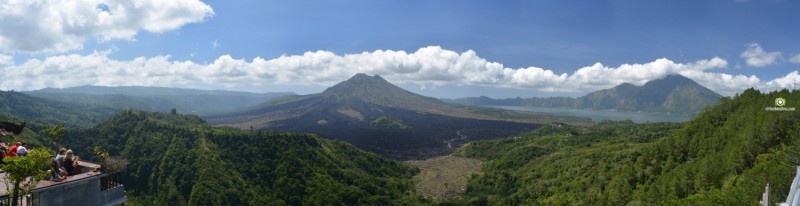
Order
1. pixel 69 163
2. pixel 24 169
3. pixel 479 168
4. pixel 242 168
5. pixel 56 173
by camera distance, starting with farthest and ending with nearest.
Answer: pixel 479 168
pixel 242 168
pixel 69 163
pixel 56 173
pixel 24 169

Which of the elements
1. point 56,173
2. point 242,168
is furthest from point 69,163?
point 242,168

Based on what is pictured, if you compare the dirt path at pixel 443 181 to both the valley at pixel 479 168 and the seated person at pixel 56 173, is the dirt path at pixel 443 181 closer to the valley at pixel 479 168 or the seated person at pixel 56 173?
the valley at pixel 479 168

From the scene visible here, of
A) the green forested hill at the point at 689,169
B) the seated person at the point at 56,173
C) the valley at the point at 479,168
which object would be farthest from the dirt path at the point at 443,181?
the seated person at the point at 56,173

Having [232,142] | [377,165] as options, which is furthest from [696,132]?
[232,142]

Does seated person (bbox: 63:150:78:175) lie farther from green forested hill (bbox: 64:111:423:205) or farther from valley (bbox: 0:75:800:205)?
green forested hill (bbox: 64:111:423:205)

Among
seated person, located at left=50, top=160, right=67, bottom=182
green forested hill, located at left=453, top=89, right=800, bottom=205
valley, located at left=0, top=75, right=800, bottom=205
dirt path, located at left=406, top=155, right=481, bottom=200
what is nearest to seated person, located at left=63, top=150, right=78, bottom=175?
seated person, located at left=50, top=160, right=67, bottom=182

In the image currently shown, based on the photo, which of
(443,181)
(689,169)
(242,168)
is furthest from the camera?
(443,181)

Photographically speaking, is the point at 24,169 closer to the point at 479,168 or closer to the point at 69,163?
the point at 69,163
